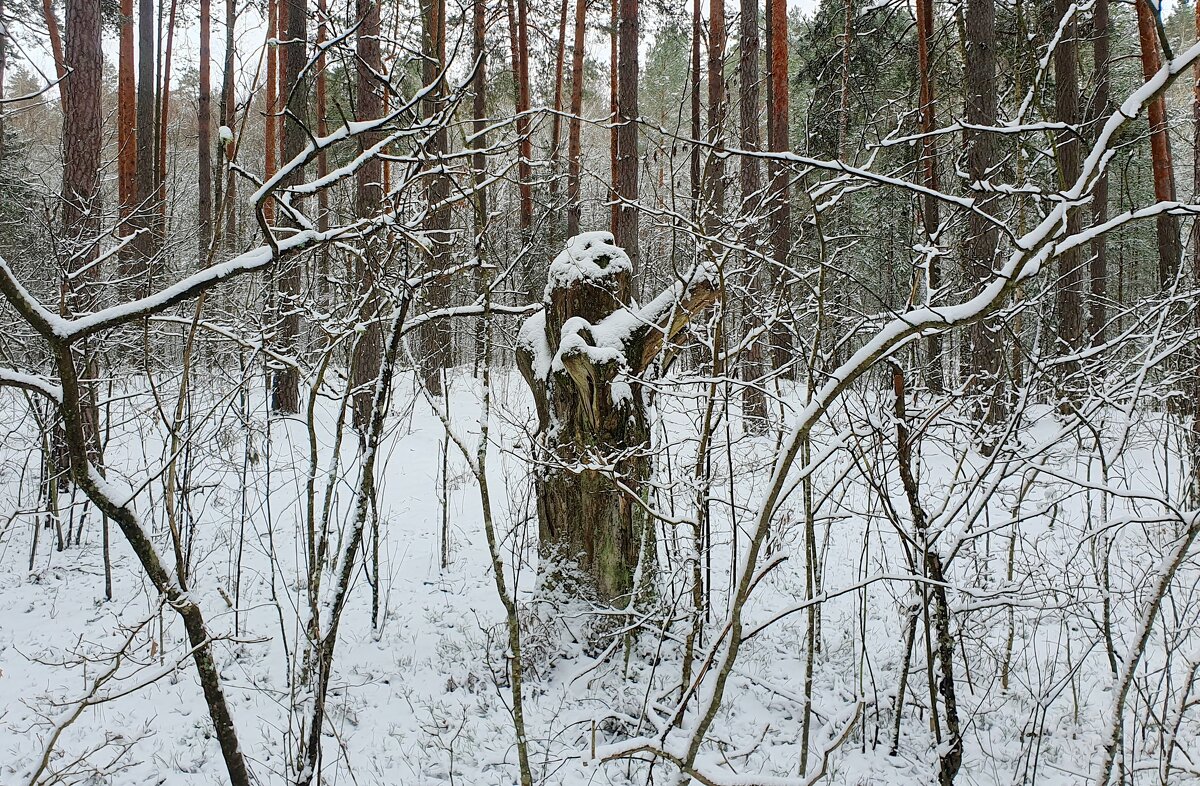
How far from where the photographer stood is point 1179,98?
27.1 m

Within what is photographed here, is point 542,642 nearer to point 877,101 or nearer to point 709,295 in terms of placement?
point 709,295

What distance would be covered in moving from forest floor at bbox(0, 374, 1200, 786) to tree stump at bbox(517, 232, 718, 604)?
24 cm

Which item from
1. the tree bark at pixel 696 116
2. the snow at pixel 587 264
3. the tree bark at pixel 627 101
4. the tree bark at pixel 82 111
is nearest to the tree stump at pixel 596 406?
the snow at pixel 587 264

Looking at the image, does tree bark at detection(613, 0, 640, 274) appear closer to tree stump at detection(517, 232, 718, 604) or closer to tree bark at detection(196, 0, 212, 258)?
tree stump at detection(517, 232, 718, 604)

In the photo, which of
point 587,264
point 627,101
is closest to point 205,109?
point 627,101

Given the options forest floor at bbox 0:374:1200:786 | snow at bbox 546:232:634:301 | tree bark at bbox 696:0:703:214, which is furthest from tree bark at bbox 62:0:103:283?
tree bark at bbox 696:0:703:214

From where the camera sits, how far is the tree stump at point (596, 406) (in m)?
3.68

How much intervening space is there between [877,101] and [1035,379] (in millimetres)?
12504

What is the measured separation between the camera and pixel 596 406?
3680 millimetres

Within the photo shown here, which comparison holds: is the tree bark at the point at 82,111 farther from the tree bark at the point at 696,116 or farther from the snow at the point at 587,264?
the tree bark at the point at 696,116

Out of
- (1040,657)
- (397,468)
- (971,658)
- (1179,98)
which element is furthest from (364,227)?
(1179,98)

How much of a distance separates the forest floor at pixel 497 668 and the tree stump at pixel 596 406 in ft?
0.79

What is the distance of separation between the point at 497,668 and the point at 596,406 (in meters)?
1.58

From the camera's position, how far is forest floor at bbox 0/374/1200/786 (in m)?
2.98
